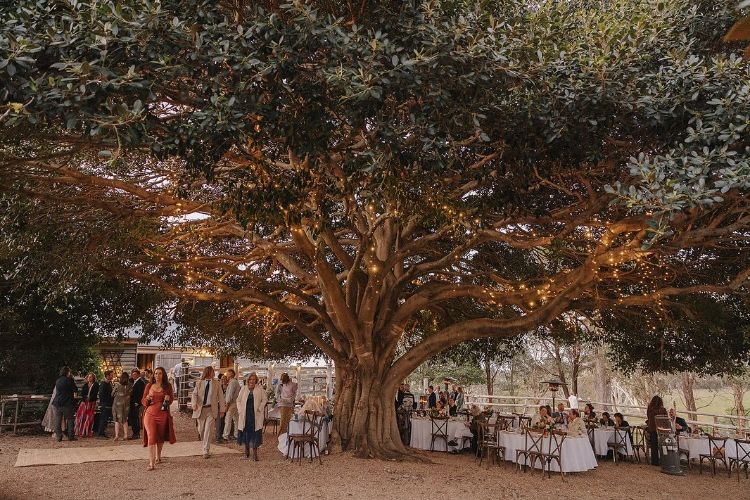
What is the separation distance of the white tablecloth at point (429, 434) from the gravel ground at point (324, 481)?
1719mm

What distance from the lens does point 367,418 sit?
10312 mm

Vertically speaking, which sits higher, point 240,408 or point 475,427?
point 240,408

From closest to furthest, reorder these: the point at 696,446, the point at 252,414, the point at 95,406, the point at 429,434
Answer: the point at 252,414, the point at 696,446, the point at 429,434, the point at 95,406

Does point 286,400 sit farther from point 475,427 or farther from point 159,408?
point 159,408

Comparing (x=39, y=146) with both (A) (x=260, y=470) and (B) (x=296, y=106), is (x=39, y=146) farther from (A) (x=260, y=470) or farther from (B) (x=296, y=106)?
(A) (x=260, y=470)

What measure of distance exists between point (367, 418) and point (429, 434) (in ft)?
10.7

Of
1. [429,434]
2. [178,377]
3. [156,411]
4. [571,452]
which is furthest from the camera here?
[178,377]

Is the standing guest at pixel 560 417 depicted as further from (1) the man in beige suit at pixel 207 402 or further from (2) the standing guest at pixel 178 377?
(2) the standing guest at pixel 178 377

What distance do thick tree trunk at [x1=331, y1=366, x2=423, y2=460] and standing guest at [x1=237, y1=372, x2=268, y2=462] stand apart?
55.3 inches

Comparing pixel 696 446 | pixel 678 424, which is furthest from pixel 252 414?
pixel 678 424

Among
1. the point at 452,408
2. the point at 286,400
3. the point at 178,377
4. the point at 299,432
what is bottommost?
the point at 299,432

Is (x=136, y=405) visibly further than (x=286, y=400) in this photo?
No

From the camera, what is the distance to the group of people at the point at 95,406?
12.0 meters

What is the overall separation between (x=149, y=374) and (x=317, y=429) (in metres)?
6.17
